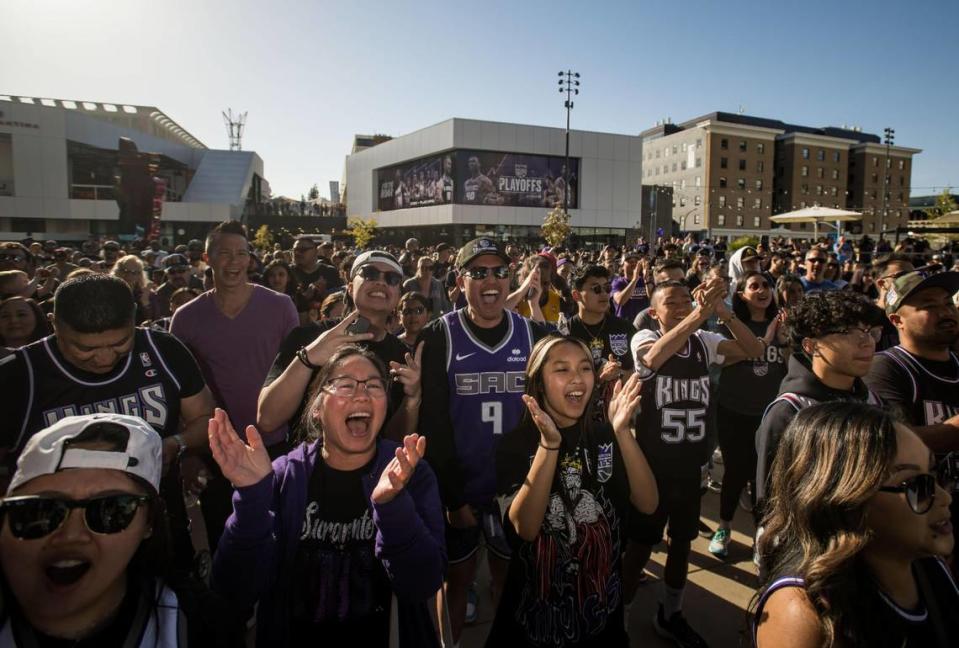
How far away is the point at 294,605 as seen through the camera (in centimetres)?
186

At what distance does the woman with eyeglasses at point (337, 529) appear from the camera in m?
1.70

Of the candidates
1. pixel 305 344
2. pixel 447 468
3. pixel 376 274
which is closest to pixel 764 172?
pixel 376 274

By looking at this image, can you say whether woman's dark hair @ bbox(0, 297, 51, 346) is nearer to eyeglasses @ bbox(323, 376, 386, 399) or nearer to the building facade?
eyeglasses @ bbox(323, 376, 386, 399)

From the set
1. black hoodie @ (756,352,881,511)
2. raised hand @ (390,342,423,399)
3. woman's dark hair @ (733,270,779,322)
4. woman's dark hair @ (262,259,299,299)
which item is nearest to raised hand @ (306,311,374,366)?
raised hand @ (390,342,423,399)

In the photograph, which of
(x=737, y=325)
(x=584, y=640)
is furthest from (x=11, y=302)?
(x=737, y=325)

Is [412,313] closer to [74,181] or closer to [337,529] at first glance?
[337,529]

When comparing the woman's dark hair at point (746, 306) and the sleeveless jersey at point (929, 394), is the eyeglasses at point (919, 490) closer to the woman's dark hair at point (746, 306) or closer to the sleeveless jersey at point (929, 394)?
the sleeveless jersey at point (929, 394)

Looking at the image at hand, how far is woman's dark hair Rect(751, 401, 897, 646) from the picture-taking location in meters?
1.44

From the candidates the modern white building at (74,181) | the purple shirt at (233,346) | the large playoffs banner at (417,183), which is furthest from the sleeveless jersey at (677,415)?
the large playoffs banner at (417,183)

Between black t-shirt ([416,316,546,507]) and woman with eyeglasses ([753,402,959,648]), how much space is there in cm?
161

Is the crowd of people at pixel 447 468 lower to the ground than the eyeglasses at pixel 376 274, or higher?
lower

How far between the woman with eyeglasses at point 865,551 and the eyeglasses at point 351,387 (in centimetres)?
147

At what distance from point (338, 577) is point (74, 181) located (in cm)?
5214

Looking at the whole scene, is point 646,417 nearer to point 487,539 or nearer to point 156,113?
point 487,539
